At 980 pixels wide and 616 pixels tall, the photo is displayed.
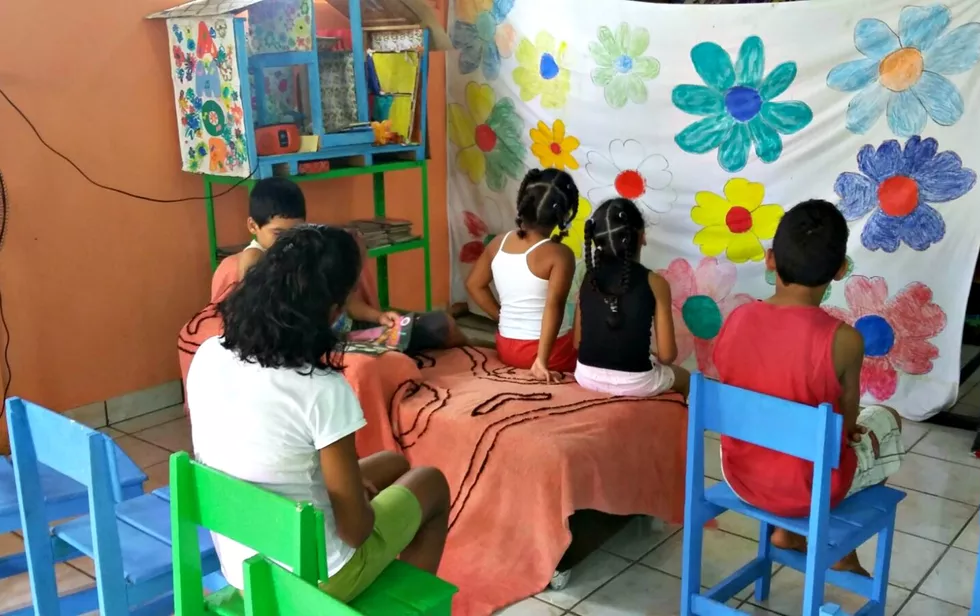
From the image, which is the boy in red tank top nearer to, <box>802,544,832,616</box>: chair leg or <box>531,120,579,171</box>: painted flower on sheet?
<box>802,544,832,616</box>: chair leg

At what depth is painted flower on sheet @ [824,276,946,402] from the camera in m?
3.40

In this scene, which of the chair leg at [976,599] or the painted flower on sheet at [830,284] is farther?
the painted flower on sheet at [830,284]

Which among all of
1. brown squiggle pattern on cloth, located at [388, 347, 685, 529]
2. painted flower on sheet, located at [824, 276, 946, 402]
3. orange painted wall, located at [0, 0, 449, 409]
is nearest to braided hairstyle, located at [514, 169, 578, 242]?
brown squiggle pattern on cloth, located at [388, 347, 685, 529]

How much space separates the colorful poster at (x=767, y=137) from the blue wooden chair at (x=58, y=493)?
8.66ft

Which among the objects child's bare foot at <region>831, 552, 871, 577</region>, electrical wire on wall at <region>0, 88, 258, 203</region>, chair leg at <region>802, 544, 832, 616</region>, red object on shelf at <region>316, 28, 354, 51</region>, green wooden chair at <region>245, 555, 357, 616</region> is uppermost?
red object on shelf at <region>316, 28, 354, 51</region>

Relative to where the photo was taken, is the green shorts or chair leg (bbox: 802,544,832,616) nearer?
the green shorts

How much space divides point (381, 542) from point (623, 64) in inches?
111

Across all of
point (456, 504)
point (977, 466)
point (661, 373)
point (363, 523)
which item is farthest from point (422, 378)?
point (977, 466)

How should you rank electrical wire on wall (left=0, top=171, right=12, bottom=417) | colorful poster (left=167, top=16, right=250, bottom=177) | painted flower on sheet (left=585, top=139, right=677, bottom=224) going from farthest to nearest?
painted flower on sheet (left=585, top=139, right=677, bottom=224) → colorful poster (left=167, top=16, right=250, bottom=177) → electrical wire on wall (left=0, top=171, right=12, bottom=417)

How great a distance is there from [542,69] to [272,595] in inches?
136

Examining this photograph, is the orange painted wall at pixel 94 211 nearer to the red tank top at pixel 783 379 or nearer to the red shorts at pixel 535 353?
the red shorts at pixel 535 353

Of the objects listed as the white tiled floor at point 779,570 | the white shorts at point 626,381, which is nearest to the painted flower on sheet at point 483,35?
the white shorts at point 626,381

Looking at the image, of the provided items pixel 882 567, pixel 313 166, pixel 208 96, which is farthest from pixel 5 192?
pixel 882 567

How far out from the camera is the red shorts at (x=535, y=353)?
2.94 metres
